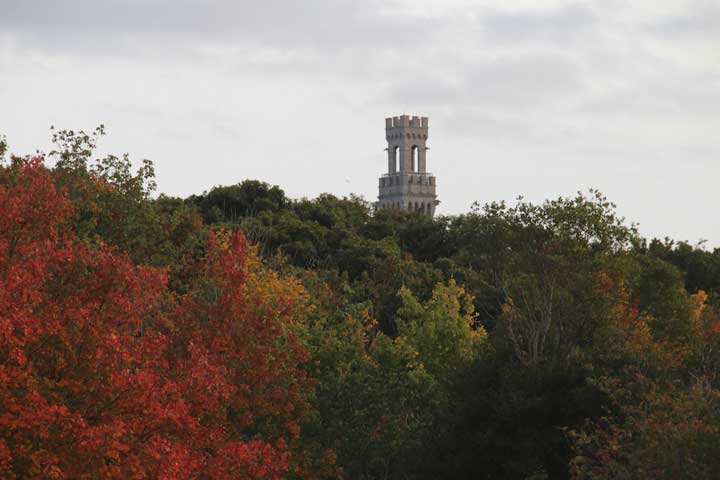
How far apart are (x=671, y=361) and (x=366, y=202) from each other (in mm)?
72956

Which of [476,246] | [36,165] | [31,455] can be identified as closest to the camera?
[31,455]

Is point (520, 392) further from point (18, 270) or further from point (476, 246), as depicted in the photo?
point (18, 270)

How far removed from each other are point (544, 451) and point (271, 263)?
31.8 meters

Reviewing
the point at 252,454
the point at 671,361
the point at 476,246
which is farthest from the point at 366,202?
the point at 252,454

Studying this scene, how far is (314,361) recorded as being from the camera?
45.9 metres

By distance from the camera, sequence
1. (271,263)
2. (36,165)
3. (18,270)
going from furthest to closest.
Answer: (271,263) < (36,165) < (18,270)

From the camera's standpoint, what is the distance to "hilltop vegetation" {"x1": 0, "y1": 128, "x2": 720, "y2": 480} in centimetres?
2930

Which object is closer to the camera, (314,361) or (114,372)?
(114,372)

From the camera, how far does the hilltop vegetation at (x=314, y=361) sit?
29.3 m

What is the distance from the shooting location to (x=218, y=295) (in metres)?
42.5

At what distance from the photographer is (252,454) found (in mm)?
34594

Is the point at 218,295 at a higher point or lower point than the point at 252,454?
higher

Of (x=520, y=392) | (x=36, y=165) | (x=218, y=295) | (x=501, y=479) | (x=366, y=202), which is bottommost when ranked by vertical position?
(x=501, y=479)

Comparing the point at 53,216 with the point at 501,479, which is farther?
the point at 501,479
